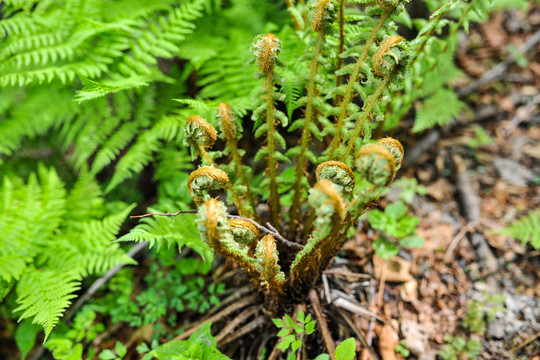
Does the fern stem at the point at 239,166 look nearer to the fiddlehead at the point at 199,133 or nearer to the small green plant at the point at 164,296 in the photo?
the fiddlehead at the point at 199,133

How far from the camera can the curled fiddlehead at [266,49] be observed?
4.78 feet

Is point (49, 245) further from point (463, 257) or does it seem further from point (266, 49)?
point (463, 257)

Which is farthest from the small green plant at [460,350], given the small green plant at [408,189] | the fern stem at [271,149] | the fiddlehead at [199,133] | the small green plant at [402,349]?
the fiddlehead at [199,133]

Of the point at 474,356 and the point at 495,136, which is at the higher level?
the point at 495,136

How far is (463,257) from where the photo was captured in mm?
2410

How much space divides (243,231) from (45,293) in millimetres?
1339

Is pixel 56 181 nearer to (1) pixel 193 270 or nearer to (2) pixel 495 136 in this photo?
(1) pixel 193 270

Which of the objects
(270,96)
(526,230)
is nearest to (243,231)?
(270,96)

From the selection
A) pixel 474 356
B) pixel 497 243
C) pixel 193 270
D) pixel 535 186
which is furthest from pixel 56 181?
pixel 535 186

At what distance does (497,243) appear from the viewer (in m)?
2.44

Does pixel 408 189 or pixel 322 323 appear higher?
pixel 408 189

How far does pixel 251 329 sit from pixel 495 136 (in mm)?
2889

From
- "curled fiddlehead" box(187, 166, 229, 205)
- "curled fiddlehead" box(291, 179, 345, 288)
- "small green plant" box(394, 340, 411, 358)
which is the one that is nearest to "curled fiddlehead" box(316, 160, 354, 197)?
"curled fiddlehead" box(291, 179, 345, 288)

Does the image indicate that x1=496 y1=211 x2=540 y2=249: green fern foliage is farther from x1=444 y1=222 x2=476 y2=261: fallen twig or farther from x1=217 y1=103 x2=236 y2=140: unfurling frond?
x1=217 y1=103 x2=236 y2=140: unfurling frond
